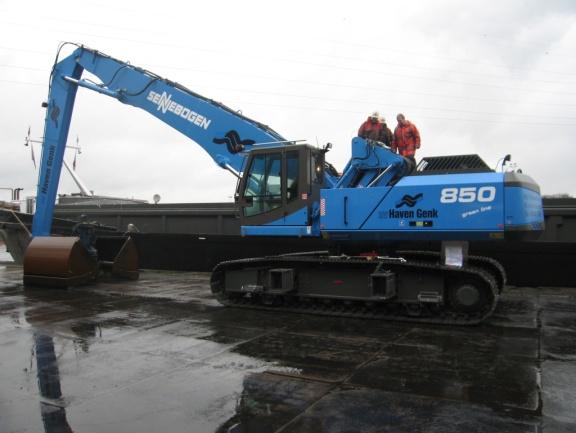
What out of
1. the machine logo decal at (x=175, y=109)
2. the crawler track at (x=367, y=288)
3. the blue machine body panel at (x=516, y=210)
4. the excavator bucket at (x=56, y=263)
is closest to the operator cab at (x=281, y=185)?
the crawler track at (x=367, y=288)

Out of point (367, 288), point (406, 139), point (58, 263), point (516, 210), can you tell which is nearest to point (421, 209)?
point (516, 210)

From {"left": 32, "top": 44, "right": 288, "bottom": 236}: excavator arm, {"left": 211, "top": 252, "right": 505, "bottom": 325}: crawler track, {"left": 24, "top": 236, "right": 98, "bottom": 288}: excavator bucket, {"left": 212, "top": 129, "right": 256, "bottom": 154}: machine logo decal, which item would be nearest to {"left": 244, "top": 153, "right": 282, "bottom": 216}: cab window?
{"left": 32, "top": 44, "right": 288, "bottom": 236}: excavator arm

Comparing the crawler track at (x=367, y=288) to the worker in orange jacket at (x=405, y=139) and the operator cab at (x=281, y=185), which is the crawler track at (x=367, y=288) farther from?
the worker in orange jacket at (x=405, y=139)

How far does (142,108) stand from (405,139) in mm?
5586

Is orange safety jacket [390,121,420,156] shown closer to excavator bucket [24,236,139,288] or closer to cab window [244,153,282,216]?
cab window [244,153,282,216]

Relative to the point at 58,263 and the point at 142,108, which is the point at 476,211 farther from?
the point at 58,263

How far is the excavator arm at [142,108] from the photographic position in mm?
9086

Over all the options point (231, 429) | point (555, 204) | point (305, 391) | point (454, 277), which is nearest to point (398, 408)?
point (305, 391)

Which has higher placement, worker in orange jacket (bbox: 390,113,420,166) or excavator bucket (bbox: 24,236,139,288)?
worker in orange jacket (bbox: 390,113,420,166)

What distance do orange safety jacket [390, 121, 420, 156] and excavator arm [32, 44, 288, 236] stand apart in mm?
1851

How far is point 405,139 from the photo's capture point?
303 inches

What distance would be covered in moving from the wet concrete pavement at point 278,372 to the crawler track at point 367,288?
323 millimetres

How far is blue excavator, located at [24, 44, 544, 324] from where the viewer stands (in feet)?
21.2

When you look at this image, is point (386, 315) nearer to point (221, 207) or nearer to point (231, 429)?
Result: point (231, 429)
